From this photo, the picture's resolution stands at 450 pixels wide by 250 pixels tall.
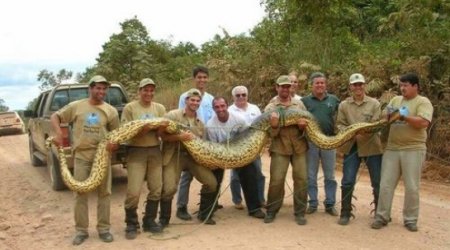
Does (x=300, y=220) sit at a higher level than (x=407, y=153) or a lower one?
lower

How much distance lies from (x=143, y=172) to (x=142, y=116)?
0.70 metres

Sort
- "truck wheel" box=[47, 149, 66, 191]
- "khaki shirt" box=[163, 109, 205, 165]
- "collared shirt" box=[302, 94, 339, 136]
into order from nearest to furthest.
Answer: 1. "khaki shirt" box=[163, 109, 205, 165]
2. "collared shirt" box=[302, 94, 339, 136]
3. "truck wheel" box=[47, 149, 66, 191]

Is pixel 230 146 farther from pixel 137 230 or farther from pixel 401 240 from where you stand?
pixel 401 240

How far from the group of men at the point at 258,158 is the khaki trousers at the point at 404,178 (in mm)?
13

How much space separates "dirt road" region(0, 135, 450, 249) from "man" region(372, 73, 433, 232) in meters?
0.25

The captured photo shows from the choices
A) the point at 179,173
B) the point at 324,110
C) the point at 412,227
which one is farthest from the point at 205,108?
the point at 412,227

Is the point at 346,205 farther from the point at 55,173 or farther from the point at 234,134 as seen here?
the point at 55,173

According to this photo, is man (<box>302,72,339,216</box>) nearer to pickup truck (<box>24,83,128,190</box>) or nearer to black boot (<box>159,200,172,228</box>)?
black boot (<box>159,200,172,228</box>)

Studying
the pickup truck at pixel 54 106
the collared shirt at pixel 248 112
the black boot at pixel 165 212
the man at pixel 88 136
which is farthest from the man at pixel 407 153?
the pickup truck at pixel 54 106

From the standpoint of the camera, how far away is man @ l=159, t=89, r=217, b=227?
6.27 metres

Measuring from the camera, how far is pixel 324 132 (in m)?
6.81

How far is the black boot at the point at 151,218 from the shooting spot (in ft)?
20.5

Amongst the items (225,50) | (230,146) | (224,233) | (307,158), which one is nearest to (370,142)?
(307,158)

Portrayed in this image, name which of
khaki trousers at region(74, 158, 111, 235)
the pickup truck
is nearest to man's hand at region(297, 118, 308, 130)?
khaki trousers at region(74, 158, 111, 235)
